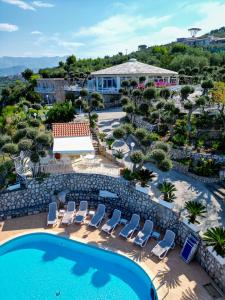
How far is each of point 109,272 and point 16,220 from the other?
33.5 feet

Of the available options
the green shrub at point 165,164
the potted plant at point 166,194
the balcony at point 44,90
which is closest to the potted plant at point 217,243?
the potted plant at point 166,194

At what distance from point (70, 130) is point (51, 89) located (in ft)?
116

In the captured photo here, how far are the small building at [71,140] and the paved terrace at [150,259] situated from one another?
6.15 m

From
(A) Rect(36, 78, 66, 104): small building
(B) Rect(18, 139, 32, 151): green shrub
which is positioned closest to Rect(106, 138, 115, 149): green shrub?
(B) Rect(18, 139, 32, 151): green shrub

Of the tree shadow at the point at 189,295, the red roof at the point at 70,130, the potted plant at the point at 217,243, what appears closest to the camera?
the tree shadow at the point at 189,295

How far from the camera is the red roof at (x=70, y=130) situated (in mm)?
27328

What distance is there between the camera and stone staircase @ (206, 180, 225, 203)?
21.9m

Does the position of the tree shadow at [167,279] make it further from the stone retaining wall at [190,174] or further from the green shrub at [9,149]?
the green shrub at [9,149]

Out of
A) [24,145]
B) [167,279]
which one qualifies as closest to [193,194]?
[167,279]

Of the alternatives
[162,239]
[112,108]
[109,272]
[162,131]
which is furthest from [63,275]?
[112,108]

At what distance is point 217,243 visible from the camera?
619 inches

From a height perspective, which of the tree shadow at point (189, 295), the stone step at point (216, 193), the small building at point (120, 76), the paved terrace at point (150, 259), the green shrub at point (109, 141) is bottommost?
the tree shadow at point (189, 295)

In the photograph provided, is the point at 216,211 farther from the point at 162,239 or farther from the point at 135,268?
the point at 135,268

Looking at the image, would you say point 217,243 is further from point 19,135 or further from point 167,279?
point 19,135
